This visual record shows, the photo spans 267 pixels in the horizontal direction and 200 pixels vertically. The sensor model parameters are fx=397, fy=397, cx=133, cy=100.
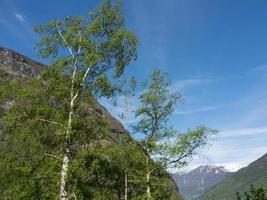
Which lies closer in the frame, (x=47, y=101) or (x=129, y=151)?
(x=47, y=101)

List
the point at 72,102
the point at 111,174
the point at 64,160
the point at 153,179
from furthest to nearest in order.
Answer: the point at 111,174 → the point at 153,179 → the point at 72,102 → the point at 64,160

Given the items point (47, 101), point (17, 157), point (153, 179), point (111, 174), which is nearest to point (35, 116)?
point (47, 101)

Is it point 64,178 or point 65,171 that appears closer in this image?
point 64,178

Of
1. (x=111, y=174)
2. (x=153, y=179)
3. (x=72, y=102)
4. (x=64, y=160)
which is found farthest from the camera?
(x=111, y=174)

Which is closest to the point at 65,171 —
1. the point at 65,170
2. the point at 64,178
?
the point at 65,170

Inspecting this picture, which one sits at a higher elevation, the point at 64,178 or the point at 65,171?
the point at 65,171

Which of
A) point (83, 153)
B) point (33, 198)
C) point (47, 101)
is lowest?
point (33, 198)

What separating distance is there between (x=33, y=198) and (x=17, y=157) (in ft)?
10.1

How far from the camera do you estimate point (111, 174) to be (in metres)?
59.6

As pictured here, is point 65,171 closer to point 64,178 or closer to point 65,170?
point 65,170

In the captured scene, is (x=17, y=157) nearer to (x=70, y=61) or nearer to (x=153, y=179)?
(x=70, y=61)

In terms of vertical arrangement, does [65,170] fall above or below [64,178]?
above

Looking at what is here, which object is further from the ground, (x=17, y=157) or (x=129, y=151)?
(x=129, y=151)

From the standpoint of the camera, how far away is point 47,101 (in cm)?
2733
